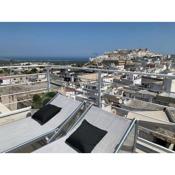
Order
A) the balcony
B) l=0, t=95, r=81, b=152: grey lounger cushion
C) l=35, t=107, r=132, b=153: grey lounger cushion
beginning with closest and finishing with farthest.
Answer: l=35, t=107, r=132, b=153: grey lounger cushion < l=0, t=95, r=81, b=152: grey lounger cushion < the balcony

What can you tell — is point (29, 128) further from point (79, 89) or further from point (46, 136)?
point (79, 89)

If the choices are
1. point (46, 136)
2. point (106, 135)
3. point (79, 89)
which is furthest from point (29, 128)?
point (79, 89)

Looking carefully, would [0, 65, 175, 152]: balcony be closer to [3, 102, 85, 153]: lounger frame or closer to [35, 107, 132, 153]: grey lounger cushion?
[3, 102, 85, 153]: lounger frame

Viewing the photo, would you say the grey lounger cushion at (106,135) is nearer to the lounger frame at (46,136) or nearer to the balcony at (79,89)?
the lounger frame at (46,136)

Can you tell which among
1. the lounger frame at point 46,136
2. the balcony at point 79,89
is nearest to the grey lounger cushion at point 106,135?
the lounger frame at point 46,136

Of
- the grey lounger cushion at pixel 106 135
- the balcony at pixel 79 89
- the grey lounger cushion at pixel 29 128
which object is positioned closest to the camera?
the grey lounger cushion at pixel 106 135

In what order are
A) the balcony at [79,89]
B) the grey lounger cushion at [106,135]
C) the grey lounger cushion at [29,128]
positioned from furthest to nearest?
the balcony at [79,89] < the grey lounger cushion at [29,128] < the grey lounger cushion at [106,135]

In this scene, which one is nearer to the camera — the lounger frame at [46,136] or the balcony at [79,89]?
the lounger frame at [46,136]

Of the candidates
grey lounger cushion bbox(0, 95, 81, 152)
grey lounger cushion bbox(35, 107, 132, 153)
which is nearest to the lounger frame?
grey lounger cushion bbox(0, 95, 81, 152)
